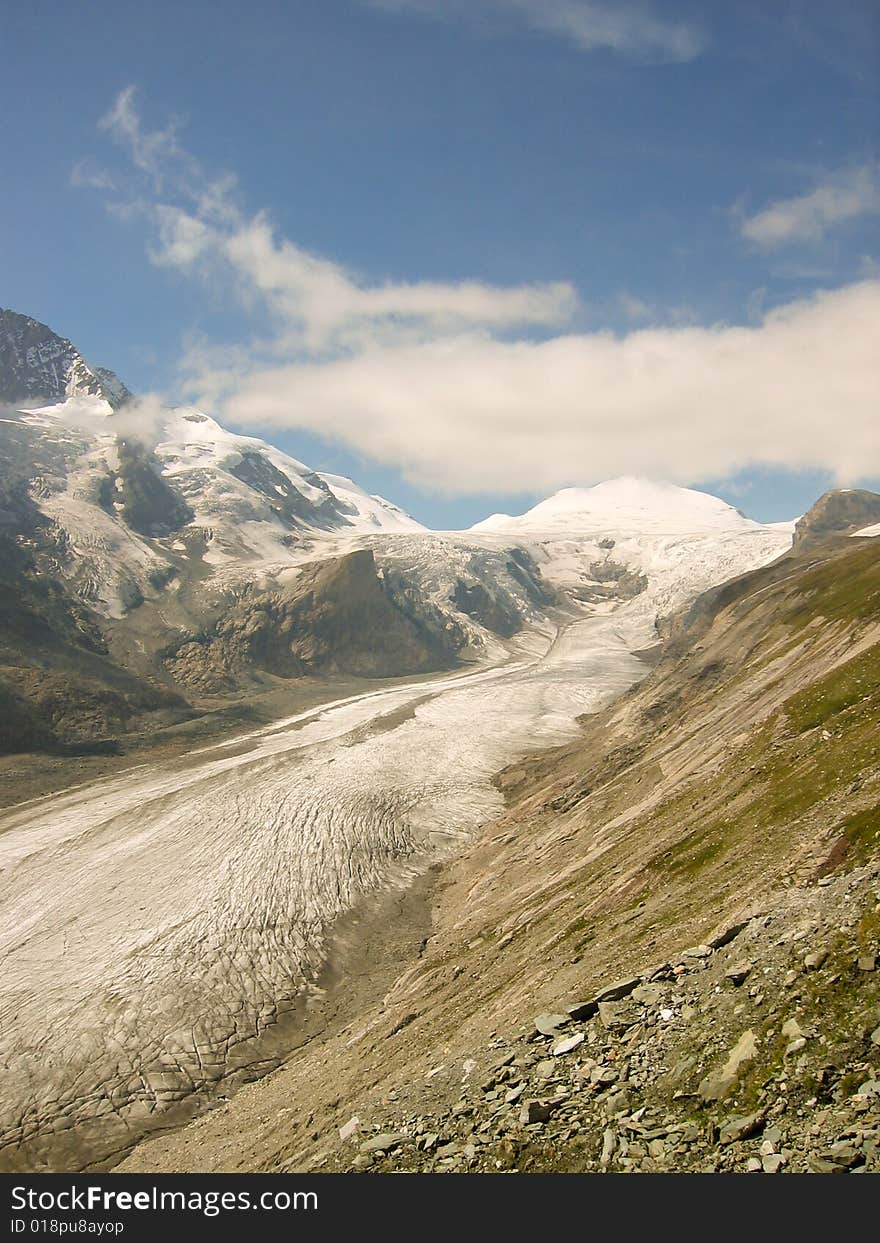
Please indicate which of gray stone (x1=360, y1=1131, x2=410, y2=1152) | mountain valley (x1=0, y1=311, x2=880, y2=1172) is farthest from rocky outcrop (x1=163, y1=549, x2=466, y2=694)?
gray stone (x1=360, y1=1131, x2=410, y2=1152)

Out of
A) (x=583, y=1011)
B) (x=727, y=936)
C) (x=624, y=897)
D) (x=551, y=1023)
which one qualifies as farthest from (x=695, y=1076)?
(x=624, y=897)

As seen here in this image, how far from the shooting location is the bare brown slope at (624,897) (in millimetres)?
16328

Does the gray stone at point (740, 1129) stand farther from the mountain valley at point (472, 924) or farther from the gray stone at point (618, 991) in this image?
the gray stone at point (618, 991)

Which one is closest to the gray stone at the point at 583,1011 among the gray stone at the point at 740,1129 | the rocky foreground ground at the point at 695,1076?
the rocky foreground ground at the point at 695,1076

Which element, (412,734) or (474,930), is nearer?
(474,930)

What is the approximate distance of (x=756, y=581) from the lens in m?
93.5

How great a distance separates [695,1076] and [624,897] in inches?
541

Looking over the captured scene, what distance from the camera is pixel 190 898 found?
47.9m

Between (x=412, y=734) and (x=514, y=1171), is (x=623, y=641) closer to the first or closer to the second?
(x=412, y=734)

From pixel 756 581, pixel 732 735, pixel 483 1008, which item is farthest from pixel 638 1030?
pixel 756 581

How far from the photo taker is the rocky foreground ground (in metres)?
10.5

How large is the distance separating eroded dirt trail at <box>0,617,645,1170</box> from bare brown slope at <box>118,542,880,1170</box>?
4448 millimetres

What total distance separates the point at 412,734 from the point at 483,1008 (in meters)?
67.7

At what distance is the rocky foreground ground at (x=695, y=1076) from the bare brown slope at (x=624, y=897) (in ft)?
0.33
